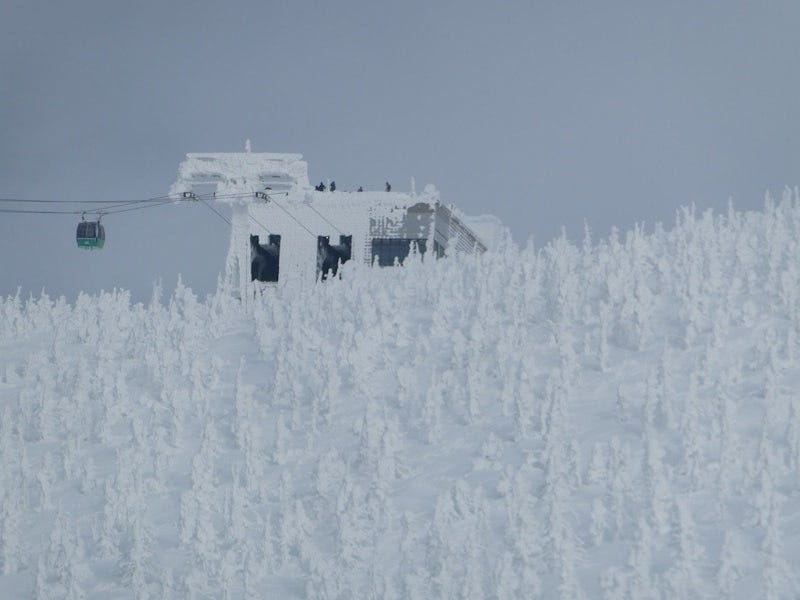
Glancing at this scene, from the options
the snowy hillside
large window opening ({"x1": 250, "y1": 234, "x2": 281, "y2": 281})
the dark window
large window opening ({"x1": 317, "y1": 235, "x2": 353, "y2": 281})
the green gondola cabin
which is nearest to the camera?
the snowy hillside

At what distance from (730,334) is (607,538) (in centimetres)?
471

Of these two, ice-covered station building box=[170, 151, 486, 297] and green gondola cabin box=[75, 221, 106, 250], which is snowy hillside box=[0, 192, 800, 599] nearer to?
green gondola cabin box=[75, 221, 106, 250]

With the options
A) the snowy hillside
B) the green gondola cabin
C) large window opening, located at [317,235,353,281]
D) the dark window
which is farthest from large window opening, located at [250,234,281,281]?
the snowy hillside

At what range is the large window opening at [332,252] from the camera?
39.0 meters

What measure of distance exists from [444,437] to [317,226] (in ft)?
86.8

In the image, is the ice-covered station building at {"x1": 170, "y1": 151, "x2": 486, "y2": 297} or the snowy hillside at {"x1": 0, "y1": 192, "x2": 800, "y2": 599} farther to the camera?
the ice-covered station building at {"x1": 170, "y1": 151, "x2": 486, "y2": 297}

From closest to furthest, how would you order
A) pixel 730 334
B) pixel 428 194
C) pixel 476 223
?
pixel 730 334 < pixel 428 194 < pixel 476 223

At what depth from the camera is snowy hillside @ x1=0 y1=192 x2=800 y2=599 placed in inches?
427

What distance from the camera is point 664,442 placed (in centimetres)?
1210

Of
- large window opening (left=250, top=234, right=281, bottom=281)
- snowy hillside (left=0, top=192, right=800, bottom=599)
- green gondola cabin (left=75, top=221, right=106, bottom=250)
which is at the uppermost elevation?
large window opening (left=250, top=234, right=281, bottom=281)

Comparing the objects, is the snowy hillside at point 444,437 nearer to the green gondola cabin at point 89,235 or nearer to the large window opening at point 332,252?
the green gondola cabin at point 89,235

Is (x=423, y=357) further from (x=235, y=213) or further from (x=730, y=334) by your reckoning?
(x=235, y=213)

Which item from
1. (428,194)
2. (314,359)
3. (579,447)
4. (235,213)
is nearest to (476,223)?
(428,194)

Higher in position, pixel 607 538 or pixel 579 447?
pixel 579 447
